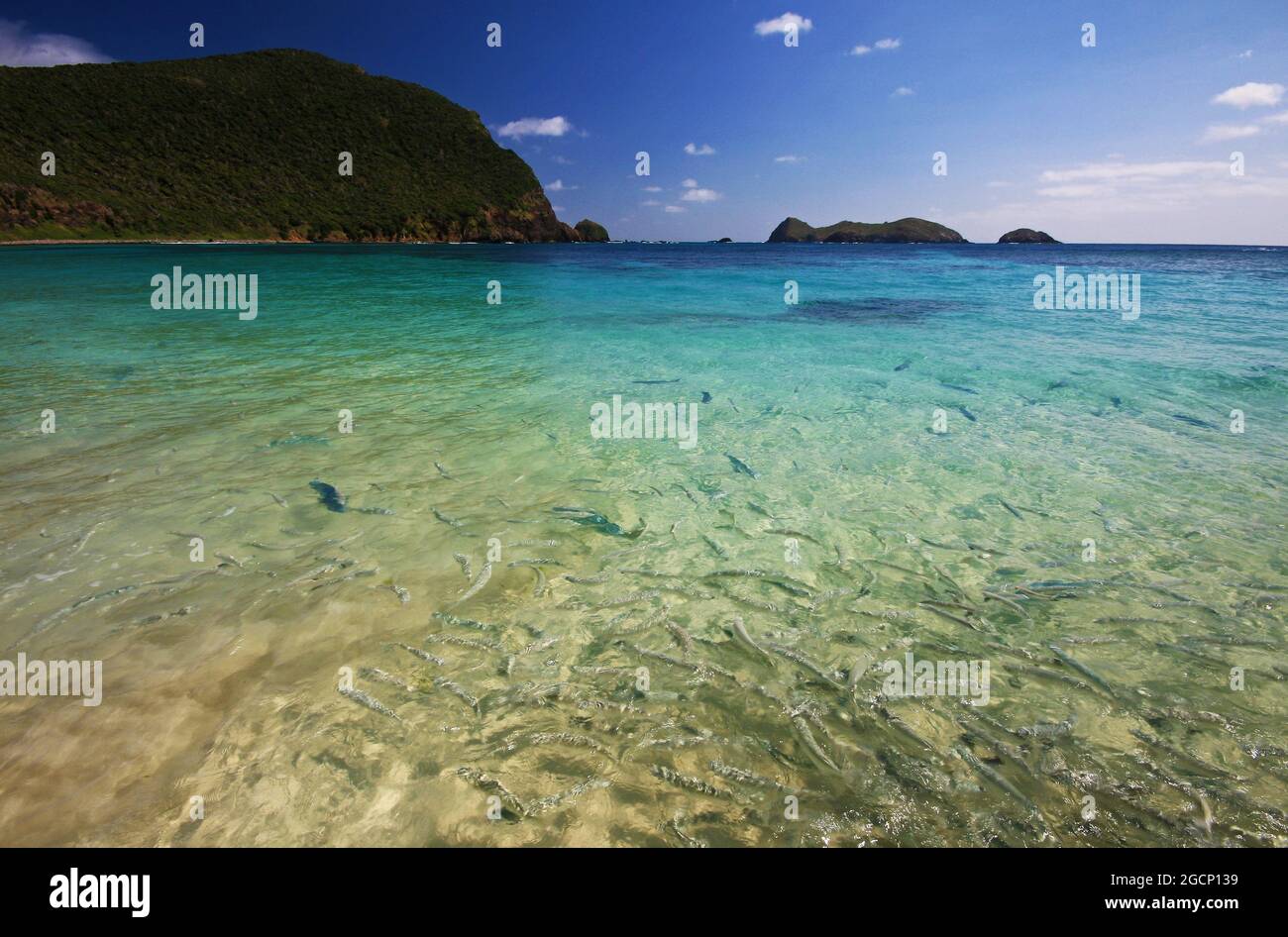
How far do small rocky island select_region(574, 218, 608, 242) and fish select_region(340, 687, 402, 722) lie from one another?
173872 mm

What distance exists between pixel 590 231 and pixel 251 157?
299 feet

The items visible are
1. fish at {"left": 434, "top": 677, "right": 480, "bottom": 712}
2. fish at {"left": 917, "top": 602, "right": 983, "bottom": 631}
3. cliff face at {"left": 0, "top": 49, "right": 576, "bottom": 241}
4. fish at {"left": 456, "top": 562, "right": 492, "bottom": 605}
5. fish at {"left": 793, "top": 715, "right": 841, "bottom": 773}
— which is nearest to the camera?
fish at {"left": 793, "top": 715, "right": 841, "bottom": 773}

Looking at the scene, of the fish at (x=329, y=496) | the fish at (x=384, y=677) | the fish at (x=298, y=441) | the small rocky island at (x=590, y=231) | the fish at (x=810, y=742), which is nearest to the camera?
the fish at (x=810, y=742)

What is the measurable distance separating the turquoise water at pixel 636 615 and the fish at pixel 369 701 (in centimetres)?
3

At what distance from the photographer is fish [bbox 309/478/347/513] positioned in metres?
5.65

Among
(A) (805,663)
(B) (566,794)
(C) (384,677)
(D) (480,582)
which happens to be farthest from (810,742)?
(D) (480,582)

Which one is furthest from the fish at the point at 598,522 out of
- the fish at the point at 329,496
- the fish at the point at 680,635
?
the fish at the point at 329,496

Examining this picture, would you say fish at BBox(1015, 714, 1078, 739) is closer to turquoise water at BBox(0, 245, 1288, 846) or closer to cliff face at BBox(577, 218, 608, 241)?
turquoise water at BBox(0, 245, 1288, 846)

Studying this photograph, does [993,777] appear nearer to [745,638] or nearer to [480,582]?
[745,638]

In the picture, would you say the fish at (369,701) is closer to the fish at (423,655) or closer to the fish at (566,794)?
the fish at (423,655)

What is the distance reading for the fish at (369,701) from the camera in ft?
10.4

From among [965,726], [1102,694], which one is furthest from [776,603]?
[1102,694]

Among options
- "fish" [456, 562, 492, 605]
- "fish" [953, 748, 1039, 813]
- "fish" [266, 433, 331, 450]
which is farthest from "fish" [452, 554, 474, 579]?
"fish" [266, 433, 331, 450]
